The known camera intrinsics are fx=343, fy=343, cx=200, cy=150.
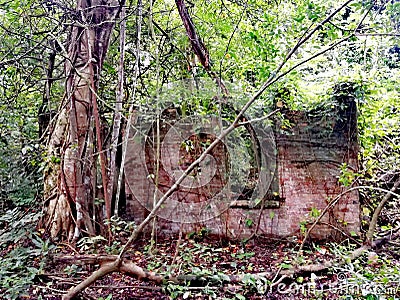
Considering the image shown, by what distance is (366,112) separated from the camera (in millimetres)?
3934

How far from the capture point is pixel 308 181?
3.88m

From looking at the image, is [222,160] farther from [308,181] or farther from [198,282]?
[198,282]

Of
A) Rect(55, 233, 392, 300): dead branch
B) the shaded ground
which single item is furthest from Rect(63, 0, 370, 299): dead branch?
the shaded ground

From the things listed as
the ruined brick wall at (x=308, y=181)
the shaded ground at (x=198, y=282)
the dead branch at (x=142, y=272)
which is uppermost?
the ruined brick wall at (x=308, y=181)

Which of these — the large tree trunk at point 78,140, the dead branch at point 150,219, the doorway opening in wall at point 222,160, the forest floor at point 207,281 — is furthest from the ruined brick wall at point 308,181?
the large tree trunk at point 78,140

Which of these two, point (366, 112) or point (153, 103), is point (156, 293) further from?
point (366, 112)

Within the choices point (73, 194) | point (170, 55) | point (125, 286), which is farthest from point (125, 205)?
point (170, 55)

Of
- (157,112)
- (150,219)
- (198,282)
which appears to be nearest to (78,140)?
(157,112)
